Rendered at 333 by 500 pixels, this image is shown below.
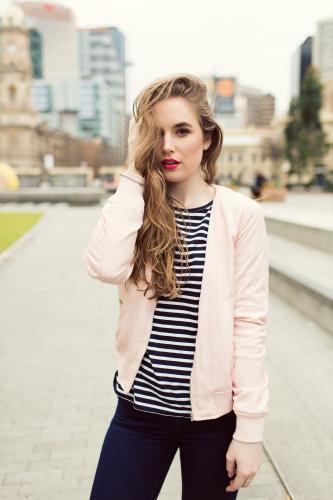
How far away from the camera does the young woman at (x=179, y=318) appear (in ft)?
5.41

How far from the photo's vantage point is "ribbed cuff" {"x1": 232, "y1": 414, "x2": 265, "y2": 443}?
162cm

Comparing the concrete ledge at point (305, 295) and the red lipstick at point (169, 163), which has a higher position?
the red lipstick at point (169, 163)

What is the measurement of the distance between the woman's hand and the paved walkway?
1357 mm

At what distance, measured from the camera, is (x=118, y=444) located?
1.67 metres

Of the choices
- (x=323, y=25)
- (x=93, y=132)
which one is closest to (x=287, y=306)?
(x=93, y=132)

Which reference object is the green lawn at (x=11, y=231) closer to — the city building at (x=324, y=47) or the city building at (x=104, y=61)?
the city building at (x=104, y=61)

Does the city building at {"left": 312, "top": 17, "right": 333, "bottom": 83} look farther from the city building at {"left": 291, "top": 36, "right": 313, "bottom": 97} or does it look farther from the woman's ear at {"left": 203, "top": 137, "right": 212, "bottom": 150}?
the woman's ear at {"left": 203, "top": 137, "right": 212, "bottom": 150}

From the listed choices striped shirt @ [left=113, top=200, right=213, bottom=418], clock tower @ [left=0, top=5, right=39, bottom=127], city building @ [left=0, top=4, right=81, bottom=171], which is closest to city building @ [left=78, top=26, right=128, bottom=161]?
city building @ [left=0, top=4, right=81, bottom=171]

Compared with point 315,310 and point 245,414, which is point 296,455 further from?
point 315,310

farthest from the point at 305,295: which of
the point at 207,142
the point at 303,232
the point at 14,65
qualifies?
the point at 14,65

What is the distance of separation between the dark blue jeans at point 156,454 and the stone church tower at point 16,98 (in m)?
77.3

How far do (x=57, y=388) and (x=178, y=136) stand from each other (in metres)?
3.29

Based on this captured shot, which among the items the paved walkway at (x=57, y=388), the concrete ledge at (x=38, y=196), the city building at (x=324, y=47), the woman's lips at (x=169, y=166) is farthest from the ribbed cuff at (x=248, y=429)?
the city building at (x=324, y=47)

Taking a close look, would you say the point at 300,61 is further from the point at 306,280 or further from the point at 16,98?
the point at 306,280
